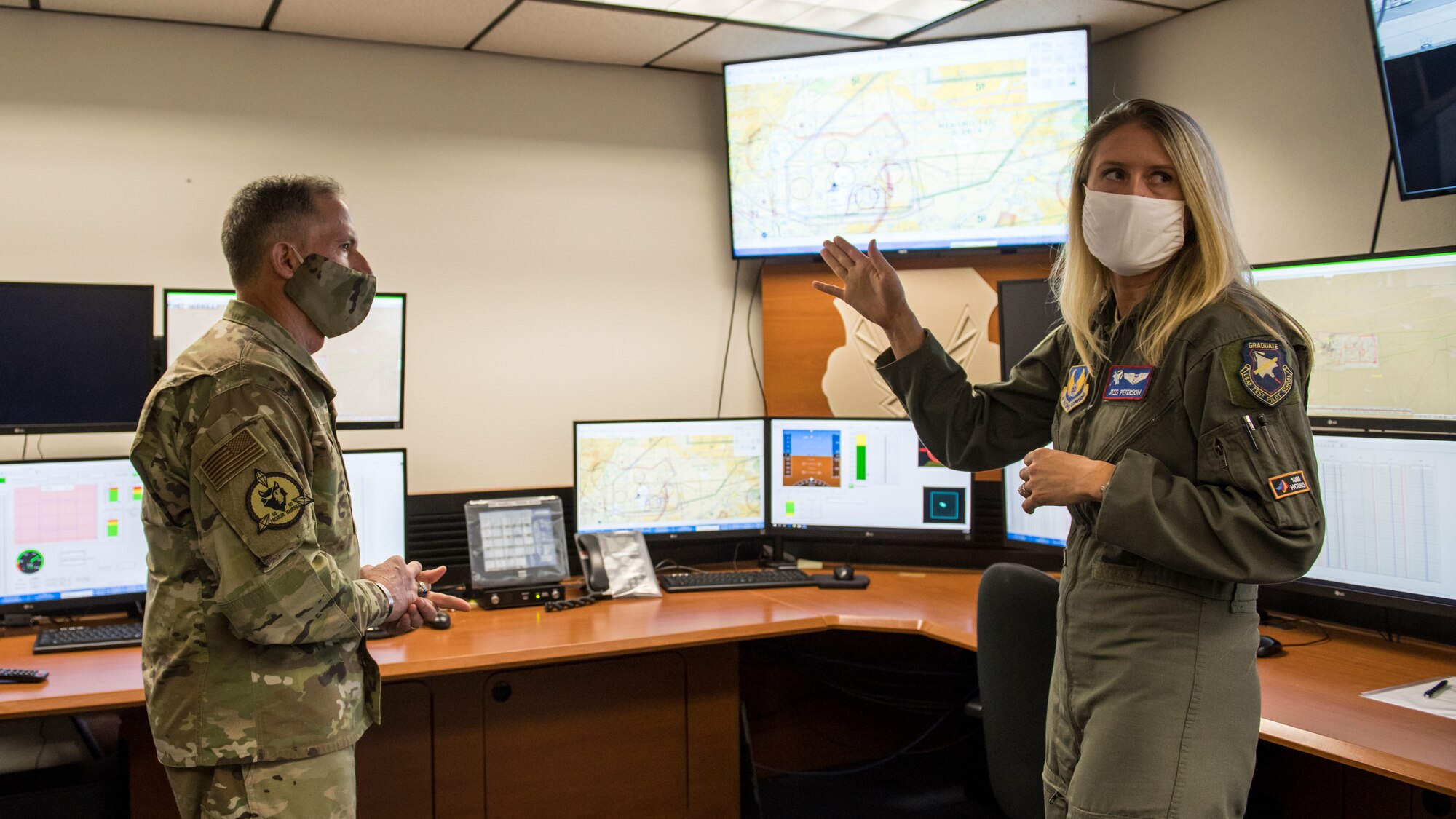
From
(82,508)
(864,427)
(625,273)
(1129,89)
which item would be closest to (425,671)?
(82,508)

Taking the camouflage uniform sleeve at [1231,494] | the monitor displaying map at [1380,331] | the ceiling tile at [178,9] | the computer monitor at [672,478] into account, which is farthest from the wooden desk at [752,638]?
the ceiling tile at [178,9]

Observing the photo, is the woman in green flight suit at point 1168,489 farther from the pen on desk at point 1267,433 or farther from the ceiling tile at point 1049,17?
the ceiling tile at point 1049,17

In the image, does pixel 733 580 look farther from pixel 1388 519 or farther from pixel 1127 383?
pixel 1127 383

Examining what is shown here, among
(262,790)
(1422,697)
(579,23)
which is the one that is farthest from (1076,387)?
(579,23)

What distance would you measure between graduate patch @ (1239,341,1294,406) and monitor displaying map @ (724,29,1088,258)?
6.26 feet

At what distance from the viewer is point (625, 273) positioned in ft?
11.7

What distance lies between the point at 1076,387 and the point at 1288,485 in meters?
0.32

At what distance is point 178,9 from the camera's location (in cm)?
286

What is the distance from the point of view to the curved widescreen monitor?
218 cm

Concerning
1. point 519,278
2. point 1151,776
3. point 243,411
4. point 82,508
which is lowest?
point 1151,776

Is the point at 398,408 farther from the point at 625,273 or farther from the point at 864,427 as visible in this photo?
the point at 864,427

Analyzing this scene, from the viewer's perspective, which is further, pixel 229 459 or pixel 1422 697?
pixel 1422 697

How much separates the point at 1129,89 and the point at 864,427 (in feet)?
4.62

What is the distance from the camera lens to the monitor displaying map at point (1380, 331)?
2139 millimetres
